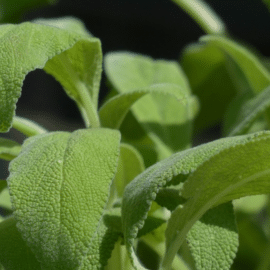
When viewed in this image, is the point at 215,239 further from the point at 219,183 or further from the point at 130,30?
the point at 130,30

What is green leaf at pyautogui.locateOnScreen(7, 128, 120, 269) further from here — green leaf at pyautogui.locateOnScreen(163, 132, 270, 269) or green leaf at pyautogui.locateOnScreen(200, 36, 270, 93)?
green leaf at pyautogui.locateOnScreen(200, 36, 270, 93)

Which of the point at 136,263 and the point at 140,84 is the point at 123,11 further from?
the point at 136,263

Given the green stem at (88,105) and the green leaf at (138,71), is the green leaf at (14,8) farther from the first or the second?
the green stem at (88,105)

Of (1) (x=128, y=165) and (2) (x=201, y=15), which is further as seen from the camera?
(2) (x=201, y=15)

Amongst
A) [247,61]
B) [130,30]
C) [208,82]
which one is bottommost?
[130,30]

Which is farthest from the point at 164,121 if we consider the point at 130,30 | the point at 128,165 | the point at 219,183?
the point at 130,30

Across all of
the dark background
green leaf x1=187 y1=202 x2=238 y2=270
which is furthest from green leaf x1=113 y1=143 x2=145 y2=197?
the dark background

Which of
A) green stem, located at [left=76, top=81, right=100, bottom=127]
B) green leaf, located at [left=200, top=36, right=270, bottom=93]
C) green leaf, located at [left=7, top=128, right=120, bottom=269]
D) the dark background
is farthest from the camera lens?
the dark background

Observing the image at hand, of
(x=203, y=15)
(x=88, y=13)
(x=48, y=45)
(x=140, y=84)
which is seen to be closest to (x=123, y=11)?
(x=88, y=13)
